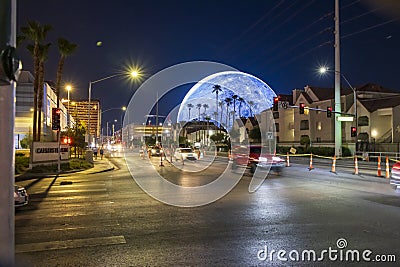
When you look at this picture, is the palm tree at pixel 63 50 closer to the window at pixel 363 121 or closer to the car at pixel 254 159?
the car at pixel 254 159

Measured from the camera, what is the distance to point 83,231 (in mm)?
8164

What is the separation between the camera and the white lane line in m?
6.78

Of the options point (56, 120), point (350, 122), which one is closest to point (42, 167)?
point (56, 120)

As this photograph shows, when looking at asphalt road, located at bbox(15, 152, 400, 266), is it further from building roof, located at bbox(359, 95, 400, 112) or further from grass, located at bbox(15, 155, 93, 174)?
building roof, located at bbox(359, 95, 400, 112)

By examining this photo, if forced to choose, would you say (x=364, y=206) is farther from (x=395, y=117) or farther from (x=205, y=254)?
(x=395, y=117)

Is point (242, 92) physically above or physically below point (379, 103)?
above

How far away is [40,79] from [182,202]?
2502 centimetres

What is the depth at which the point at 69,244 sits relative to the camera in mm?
7086

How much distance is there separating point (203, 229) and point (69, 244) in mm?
2716

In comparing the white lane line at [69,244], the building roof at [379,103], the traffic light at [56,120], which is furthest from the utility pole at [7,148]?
the building roof at [379,103]

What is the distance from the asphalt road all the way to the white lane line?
2cm

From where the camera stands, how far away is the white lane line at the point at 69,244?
6.78 m

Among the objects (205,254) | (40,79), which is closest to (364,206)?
(205,254)

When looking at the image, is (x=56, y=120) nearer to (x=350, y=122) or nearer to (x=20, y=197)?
(x=20, y=197)
